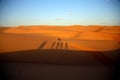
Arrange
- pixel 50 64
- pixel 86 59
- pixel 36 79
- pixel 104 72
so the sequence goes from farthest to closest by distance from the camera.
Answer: pixel 86 59
pixel 50 64
pixel 104 72
pixel 36 79

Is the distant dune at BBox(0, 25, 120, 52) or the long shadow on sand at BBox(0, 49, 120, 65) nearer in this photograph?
the long shadow on sand at BBox(0, 49, 120, 65)

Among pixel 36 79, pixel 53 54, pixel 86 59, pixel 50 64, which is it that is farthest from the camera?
pixel 53 54

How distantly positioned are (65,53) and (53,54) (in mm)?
161

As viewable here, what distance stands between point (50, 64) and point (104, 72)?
0.59 meters

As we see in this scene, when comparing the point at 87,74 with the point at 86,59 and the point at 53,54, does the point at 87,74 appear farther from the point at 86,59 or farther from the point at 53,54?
the point at 53,54

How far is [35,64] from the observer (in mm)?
1928

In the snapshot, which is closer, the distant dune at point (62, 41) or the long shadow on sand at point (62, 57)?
the long shadow on sand at point (62, 57)

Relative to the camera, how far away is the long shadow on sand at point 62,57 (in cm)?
201

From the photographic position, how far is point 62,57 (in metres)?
2.12

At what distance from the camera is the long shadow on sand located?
201cm

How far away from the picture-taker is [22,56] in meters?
2.15

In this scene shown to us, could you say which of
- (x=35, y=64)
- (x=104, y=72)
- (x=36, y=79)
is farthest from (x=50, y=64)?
(x=104, y=72)

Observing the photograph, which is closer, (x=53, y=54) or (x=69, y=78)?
(x=69, y=78)

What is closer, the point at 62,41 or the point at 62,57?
the point at 62,57
